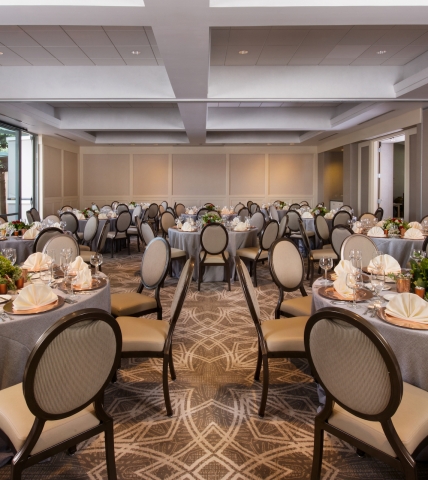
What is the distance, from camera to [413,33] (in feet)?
18.3

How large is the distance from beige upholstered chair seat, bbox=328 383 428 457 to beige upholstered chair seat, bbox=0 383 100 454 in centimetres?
113

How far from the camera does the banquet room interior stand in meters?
1.72

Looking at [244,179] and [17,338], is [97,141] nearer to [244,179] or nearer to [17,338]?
[244,179]

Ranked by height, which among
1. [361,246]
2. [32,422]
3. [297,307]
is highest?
[361,246]

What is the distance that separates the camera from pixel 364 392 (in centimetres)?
165

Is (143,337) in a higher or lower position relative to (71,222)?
lower

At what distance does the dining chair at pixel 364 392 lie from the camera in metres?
1.56

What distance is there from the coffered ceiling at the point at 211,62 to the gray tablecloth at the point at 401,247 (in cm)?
265

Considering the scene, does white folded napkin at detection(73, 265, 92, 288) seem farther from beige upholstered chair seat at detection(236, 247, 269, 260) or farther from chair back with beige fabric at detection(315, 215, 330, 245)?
chair back with beige fabric at detection(315, 215, 330, 245)

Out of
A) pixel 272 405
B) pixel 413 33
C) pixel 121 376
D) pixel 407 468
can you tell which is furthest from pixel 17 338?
pixel 413 33

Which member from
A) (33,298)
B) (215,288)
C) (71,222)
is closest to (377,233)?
(215,288)

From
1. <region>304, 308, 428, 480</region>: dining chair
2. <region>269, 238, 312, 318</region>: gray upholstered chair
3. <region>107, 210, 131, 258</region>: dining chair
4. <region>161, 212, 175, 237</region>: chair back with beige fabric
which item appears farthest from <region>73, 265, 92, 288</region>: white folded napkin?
A: <region>107, 210, 131, 258</region>: dining chair

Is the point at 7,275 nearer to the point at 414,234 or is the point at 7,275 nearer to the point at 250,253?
the point at 250,253

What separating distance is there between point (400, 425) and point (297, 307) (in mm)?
1748
